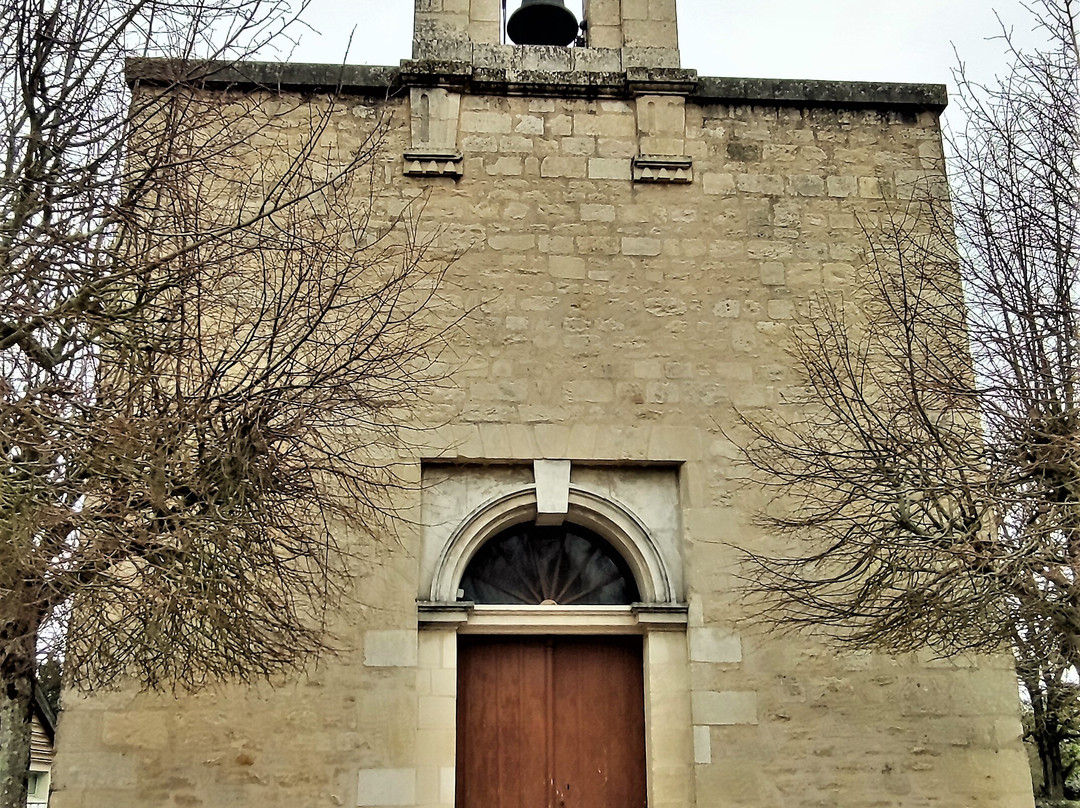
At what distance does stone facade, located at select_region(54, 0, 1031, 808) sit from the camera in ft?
21.5

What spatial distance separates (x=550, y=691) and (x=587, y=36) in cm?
485

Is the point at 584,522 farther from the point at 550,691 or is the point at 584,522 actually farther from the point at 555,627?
the point at 550,691

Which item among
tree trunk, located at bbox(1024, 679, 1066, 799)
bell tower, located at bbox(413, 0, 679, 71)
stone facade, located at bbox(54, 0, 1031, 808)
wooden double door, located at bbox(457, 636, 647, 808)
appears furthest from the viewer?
tree trunk, located at bbox(1024, 679, 1066, 799)

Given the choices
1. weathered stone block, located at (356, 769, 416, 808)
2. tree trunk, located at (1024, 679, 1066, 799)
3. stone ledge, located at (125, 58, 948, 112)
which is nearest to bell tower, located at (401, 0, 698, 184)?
stone ledge, located at (125, 58, 948, 112)

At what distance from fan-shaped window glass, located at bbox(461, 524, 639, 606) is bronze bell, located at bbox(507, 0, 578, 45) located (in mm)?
3932

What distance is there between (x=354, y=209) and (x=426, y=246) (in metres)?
0.66

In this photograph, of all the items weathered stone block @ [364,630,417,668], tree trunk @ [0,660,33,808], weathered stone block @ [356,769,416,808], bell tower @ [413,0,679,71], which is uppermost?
bell tower @ [413,0,679,71]

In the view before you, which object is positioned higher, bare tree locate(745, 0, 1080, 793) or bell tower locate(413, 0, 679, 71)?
bell tower locate(413, 0, 679, 71)

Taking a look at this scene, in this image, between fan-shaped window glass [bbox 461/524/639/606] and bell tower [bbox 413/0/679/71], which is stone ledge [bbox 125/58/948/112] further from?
fan-shaped window glass [bbox 461/524/639/606]

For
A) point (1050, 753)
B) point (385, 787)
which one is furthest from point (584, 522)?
point (1050, 753)

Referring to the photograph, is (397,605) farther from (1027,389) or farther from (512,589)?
(1027,389)

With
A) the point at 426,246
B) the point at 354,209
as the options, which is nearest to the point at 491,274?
the point at 426,246

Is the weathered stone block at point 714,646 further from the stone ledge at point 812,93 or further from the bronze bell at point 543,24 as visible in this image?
the bronze bell at point 543,24

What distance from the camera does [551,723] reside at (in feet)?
22.7
